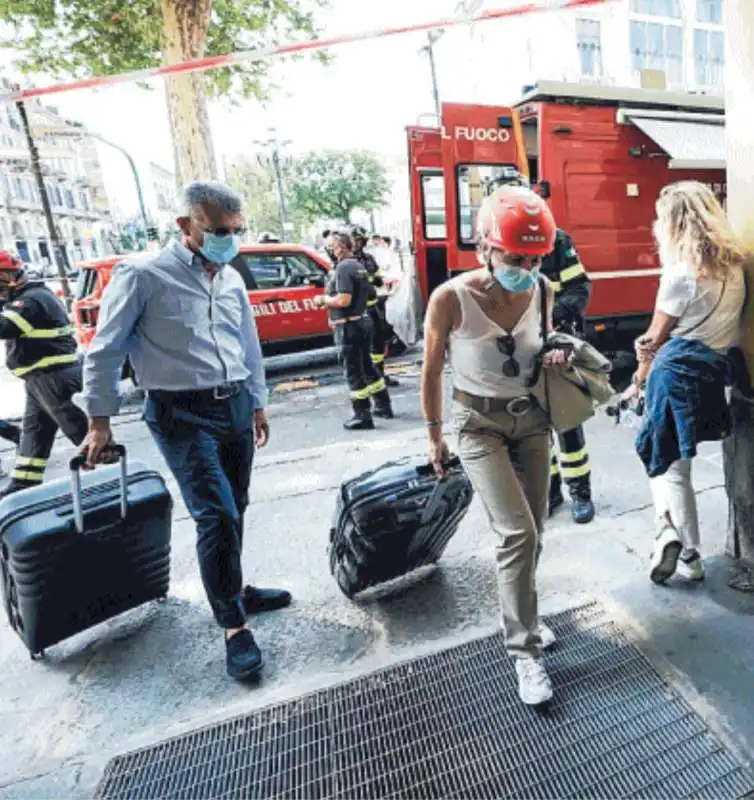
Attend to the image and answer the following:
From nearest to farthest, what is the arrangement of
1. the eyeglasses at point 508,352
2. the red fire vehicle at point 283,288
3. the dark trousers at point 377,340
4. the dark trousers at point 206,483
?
the eyeglasses at point 508,352 < the dark trousers at point 206,483 < the dark trousers at point 377,340 < the red fire vehicle at point 283,288

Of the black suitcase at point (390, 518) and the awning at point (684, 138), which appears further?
the awning at point (684, 138)

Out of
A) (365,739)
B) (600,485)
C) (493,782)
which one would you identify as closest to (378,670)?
(365,739)

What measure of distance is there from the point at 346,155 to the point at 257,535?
106 feet

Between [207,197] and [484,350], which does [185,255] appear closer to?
[207,197]

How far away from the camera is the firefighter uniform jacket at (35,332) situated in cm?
390

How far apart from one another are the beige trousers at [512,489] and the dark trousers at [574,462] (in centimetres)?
123

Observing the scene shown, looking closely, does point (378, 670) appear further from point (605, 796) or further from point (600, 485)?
point (600, 485)

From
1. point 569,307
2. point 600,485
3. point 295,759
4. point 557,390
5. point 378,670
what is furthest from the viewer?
point 600,485

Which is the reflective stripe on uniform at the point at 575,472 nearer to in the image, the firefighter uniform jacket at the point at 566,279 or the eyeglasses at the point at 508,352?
the firefighter uniform jacket at the point at 566,279

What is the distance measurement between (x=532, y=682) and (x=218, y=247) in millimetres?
1938

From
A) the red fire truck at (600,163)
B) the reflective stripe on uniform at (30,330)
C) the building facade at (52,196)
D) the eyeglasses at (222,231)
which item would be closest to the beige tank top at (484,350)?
the eyeglasses at (222,231)

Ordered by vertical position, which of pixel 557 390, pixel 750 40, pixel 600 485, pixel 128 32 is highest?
pixel 128 32

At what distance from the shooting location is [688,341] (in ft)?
7.99

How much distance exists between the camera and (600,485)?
12.4ft
